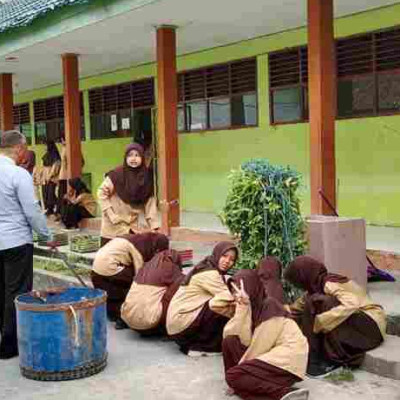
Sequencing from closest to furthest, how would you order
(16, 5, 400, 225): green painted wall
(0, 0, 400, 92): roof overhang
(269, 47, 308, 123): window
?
(0, 0, 400, 92): roof overhang, (16, 5, 400, 225): green painted wall, (269, 47, 308, 123): window

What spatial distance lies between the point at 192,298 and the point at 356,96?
4424 mm

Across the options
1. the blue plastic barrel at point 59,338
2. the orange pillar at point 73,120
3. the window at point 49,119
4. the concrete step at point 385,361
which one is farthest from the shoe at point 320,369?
the window at point 49,119

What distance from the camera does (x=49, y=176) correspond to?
39.5ft

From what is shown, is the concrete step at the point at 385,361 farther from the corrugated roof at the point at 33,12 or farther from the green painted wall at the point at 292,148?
the corrugated roof at the point at 33,12

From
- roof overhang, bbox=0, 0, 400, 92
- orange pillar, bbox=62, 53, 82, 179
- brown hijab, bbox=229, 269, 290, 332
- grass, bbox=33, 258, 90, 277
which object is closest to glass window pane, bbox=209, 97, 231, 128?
roof overhang, bbox=0, 0, 400, 92

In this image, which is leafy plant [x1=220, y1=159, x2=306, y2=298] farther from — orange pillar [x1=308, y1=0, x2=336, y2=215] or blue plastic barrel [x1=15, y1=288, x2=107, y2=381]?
blue plastic barrel [x1=15, y1=288, x2=107, y2=381]

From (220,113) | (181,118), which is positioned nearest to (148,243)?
(220,113)

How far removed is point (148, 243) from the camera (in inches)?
249

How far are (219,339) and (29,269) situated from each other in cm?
162

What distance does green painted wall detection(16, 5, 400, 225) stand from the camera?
8.27 m

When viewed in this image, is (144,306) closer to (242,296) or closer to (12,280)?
(12,280)

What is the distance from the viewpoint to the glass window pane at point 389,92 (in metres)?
8.11

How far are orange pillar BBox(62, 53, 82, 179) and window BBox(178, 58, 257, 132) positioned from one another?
177 centimetres

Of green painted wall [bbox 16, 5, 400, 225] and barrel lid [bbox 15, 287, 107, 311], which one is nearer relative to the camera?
barrel lid [bbox 15, 287, 107, 311]
